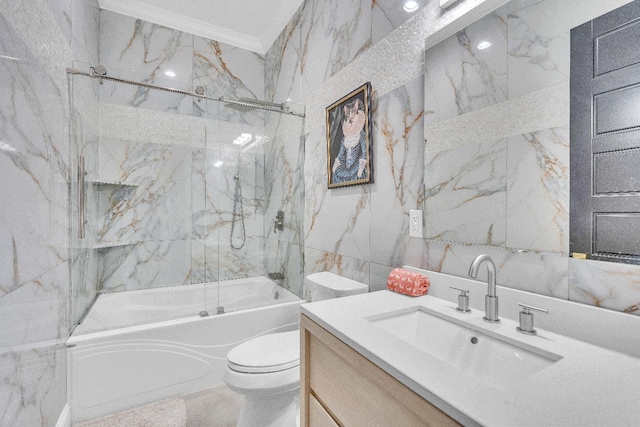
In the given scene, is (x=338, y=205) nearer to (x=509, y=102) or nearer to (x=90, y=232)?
(x=509, y=102)

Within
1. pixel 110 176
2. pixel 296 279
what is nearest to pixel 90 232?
pixel 110 176

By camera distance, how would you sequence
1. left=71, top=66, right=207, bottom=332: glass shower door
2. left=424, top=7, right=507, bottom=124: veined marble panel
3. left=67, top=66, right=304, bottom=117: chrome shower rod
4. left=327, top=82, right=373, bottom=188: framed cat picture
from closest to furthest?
left=424, top=7, right=507, bottom=124: veined marble panel
left=327, top=82, right=373, bottom=188: framed cat picture
left=67, top=66, right=304, bottom=117: chrome shower rod
left=71, top=66, right=207, bottom=332: glass shower door

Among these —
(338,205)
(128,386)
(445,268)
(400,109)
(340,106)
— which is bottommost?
(128,386)

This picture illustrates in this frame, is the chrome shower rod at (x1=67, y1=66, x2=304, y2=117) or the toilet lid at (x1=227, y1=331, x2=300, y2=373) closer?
the toilet lid at (x1=227, y1=331, x2=300, y2=373)

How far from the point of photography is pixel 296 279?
255 cm

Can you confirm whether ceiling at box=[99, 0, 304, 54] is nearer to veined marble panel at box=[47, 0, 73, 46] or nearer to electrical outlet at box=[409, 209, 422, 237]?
veined marble panel at box=[47, 0, 73, 46]

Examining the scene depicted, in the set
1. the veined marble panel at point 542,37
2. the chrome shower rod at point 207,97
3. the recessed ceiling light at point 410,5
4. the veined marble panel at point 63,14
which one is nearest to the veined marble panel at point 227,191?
the chrome shower rod at point 207,97

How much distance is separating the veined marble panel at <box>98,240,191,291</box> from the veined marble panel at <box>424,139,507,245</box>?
2.19 m

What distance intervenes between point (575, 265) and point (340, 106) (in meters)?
1.55

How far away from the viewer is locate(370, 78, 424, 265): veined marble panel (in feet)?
4.77

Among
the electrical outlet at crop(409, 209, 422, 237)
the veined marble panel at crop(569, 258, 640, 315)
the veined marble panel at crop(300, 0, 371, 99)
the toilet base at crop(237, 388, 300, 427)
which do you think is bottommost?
the toilet base at crop(237, 388, 300, 427)

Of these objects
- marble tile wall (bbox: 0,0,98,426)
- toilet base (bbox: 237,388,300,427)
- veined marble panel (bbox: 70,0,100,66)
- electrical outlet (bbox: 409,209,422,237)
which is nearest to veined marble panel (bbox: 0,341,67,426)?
marble tile wall (bbox: 0,0,98,426)

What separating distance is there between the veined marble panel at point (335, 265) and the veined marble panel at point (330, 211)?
0.11 feet

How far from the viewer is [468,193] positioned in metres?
1.22
